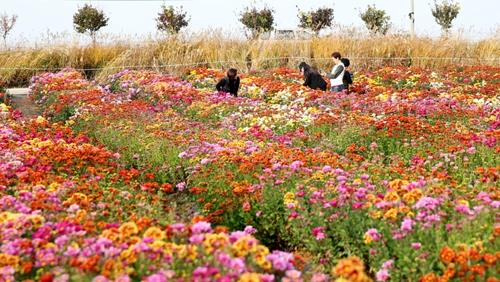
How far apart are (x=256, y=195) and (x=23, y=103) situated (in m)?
13.0

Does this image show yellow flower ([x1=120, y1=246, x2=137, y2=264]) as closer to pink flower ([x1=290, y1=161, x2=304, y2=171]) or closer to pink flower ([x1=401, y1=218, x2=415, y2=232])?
pink flower ([x1=401, y1=218, x2=415, y2=232])

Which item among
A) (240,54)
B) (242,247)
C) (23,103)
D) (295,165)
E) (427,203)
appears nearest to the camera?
(242,247)

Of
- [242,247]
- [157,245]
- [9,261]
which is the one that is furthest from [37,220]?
[242,247]

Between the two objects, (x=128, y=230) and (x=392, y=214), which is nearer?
(x=128, y=230)

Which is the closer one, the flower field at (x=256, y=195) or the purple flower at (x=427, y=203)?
the flower field at (x=256, y=195)

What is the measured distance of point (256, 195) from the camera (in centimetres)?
609

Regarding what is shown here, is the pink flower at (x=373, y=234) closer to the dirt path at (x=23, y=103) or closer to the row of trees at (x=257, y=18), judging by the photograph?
the dirt path at (x=23, y=103)

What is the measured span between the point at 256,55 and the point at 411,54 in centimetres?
556

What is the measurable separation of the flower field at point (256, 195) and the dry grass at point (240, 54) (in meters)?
9.10

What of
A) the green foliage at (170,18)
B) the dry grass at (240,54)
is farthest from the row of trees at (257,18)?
the dry grass at (240,54)

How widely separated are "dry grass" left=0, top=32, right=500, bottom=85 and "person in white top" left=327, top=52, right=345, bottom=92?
22.5 ft

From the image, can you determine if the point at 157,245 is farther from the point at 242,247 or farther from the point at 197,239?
the point at 242,247

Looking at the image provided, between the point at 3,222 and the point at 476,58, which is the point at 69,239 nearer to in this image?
the point at 3,222

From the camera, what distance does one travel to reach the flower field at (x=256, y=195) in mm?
3764
